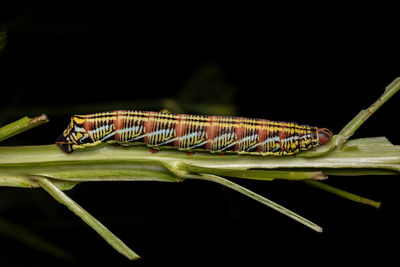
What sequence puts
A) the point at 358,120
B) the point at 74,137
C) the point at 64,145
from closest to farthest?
the point at 358,120 < the point at 64,145 < the point at 74,137

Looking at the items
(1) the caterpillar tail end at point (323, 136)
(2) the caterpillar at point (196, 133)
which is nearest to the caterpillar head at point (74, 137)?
(2) the caterpillar at point (196, 133)

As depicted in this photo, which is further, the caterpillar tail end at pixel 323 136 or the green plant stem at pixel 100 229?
the caterpillar tail end at pixel 323 136

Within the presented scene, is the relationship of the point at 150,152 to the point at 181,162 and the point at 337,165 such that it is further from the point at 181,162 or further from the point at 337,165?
the point at 337,165

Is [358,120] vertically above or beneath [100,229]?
above

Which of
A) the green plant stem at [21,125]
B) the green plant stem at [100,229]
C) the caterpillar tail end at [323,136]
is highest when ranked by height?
the caterpillar tail end at [323,136]

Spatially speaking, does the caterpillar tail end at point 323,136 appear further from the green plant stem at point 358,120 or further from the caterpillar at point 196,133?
the green plant stem at point 358,120

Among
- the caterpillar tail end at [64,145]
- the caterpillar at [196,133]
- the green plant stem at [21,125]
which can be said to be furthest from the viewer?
the caterpillar at [196,133]

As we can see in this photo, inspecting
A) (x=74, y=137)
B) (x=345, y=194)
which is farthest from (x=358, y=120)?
(x=74, y=137)

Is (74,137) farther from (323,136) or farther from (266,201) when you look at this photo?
(323,136)

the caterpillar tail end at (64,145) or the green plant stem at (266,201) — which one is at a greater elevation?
the caterpillar tail end at (64,145)
